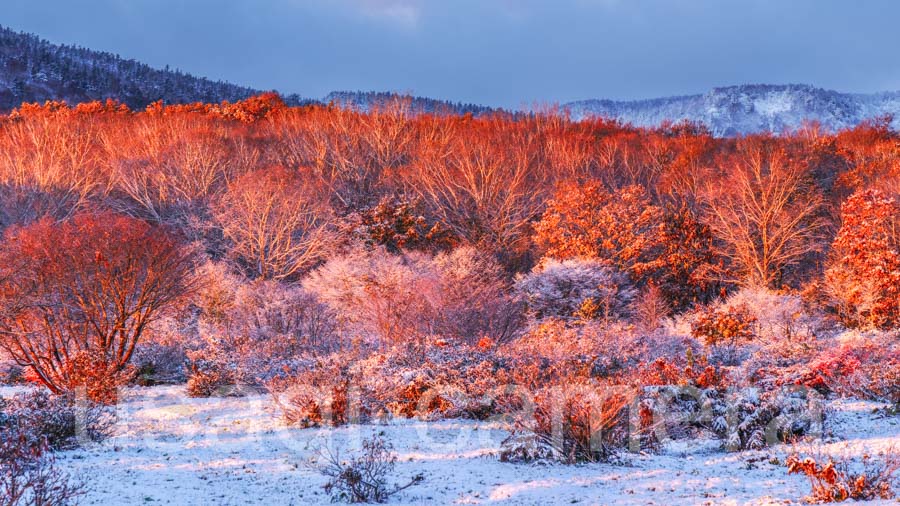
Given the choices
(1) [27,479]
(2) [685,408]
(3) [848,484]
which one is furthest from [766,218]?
(1) [27,479]

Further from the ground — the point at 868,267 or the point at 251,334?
the point at 868,267

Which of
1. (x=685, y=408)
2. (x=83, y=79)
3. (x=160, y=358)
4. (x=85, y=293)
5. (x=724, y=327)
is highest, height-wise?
Result: (x=83, y=79)

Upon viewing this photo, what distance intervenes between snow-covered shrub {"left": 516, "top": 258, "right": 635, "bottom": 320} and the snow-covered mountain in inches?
2918

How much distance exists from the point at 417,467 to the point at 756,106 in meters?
114

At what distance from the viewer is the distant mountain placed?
3007 inches

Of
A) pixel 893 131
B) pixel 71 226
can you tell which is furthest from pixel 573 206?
pixel 893 131

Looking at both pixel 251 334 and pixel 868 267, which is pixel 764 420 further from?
pixel 868 267

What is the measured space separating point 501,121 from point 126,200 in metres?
24.8

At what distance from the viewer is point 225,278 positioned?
23.4 m

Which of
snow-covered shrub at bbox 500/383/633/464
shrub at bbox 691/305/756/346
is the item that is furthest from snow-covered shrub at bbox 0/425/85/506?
shrub at bbox 691/305/756/346

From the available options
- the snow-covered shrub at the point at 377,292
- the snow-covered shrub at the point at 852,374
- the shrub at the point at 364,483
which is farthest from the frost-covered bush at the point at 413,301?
the snow-covered shrub at the point at 852,374

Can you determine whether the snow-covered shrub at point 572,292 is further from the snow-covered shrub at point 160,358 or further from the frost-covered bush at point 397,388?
the snow-covered shrub at point 160,358

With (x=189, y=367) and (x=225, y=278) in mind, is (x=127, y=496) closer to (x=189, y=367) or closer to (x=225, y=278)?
(x=189, y=367)

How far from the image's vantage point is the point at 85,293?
13602mm
